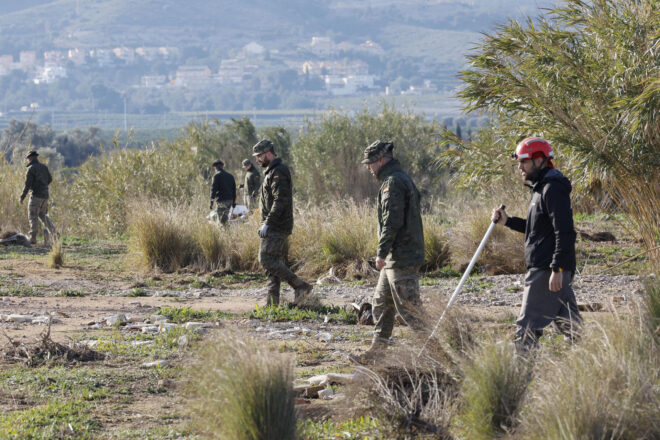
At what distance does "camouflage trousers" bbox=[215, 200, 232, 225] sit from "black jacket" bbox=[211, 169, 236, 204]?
0.07 meters

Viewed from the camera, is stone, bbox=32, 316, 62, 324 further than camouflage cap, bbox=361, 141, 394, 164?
Yes

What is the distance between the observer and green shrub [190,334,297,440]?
438 cm

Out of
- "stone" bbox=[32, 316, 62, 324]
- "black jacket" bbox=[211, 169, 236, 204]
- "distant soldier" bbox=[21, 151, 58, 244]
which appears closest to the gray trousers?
"stone" bbox=[32, 316, 62, 324]

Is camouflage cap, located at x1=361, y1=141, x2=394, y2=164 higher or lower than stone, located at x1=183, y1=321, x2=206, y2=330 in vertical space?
higher

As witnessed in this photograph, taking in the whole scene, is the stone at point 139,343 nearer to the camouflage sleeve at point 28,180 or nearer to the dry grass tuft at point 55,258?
the dry grass tuft at point 55,258

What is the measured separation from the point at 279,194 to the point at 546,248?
4392 mm

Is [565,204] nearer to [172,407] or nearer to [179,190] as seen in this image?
[172,407]

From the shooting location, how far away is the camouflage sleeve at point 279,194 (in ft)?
32.3

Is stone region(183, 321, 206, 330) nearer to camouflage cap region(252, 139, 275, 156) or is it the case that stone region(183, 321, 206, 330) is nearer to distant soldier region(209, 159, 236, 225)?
camouflage cap region(252, 139, 275, 156)

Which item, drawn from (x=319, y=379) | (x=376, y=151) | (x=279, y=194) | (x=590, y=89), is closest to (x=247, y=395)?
(x=319, y=379)

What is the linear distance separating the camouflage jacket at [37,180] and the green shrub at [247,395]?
14811 millimetres

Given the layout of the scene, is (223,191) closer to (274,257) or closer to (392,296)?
(274,257)

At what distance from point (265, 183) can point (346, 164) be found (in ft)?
65.6

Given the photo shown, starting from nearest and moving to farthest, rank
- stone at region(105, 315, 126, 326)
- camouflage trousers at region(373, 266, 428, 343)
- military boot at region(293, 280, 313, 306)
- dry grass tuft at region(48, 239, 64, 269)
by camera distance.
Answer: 1. camouflage trousers at region(373, 266, 428, 343)
2. stone at region(105, 315, 126, 326)
3. military boot at region(293, 280, 313, 306)
4. dry grass tuft at region(48, 239, 64, 269)
